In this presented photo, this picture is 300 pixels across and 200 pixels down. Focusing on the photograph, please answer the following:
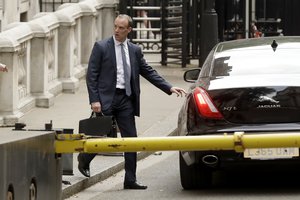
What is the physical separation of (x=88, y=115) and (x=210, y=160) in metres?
7.16

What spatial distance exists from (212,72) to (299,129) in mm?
1378

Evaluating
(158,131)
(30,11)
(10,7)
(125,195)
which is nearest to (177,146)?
(125,195)

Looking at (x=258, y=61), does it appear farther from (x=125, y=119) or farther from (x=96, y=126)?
(x=96, y=126)

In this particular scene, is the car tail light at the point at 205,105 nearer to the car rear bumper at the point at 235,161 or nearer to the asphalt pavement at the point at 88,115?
the car rear bumper at the point at 235,161

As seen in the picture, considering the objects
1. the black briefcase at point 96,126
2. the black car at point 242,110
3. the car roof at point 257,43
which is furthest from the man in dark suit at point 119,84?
the black briefcase at point 96,126

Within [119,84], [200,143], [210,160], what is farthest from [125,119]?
[200,143]

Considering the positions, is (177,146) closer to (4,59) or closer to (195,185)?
(195,185)

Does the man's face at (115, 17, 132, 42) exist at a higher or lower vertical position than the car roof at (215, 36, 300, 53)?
higher

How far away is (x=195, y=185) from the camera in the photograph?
521 inches

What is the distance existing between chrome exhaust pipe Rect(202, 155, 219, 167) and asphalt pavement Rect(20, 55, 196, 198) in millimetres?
1299

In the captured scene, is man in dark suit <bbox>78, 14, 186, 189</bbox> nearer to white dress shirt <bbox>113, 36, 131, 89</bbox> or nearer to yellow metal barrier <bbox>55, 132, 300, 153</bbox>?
white dress shirt <bbox>113, 36, 131, 89</bbox>

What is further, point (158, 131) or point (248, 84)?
point (158, 131)

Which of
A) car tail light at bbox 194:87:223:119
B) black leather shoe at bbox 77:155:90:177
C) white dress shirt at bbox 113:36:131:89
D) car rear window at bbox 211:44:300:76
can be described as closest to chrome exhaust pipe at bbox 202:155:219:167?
car tail light at bbox 194:87:223:119

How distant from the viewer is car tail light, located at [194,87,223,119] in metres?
12.6
